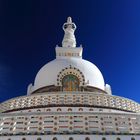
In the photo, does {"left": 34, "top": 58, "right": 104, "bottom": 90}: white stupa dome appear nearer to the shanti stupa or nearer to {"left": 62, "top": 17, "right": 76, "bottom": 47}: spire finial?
the shanti stupa

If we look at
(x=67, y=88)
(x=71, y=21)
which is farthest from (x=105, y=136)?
(x=71, y=21)

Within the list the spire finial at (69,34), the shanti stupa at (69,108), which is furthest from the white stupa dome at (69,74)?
the spire finial at (69,34)

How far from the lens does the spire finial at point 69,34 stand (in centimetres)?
3350

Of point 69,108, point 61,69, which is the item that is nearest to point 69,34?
point 61,69

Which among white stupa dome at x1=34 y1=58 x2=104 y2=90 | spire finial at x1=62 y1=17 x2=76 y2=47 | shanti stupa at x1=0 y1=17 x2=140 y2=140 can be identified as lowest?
shanti stupa at x1=0 y1=17 x2=140 y2=140

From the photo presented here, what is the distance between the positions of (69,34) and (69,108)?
44.4ft

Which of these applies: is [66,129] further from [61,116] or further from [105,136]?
[105,136]

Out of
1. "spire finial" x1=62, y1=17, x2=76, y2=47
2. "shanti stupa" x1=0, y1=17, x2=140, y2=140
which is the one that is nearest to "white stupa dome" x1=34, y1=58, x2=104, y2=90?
"shanti stupa" x1=0, y1=17, x2=140, y2=140

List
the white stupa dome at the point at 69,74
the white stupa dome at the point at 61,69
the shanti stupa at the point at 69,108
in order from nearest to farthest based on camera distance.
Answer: the shanti stupa at the point at 69,108
the white stupa dome at the point at 69,74
the white stupa dome at the point at 61,69

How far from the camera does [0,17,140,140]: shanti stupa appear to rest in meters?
18.2

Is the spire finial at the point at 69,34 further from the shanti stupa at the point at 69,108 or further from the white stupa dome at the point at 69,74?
the white stupa dome at the point at 69,74

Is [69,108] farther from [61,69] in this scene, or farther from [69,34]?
[69,34]

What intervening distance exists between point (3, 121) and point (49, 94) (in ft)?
17.2

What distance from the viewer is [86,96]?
2383 centimetres
